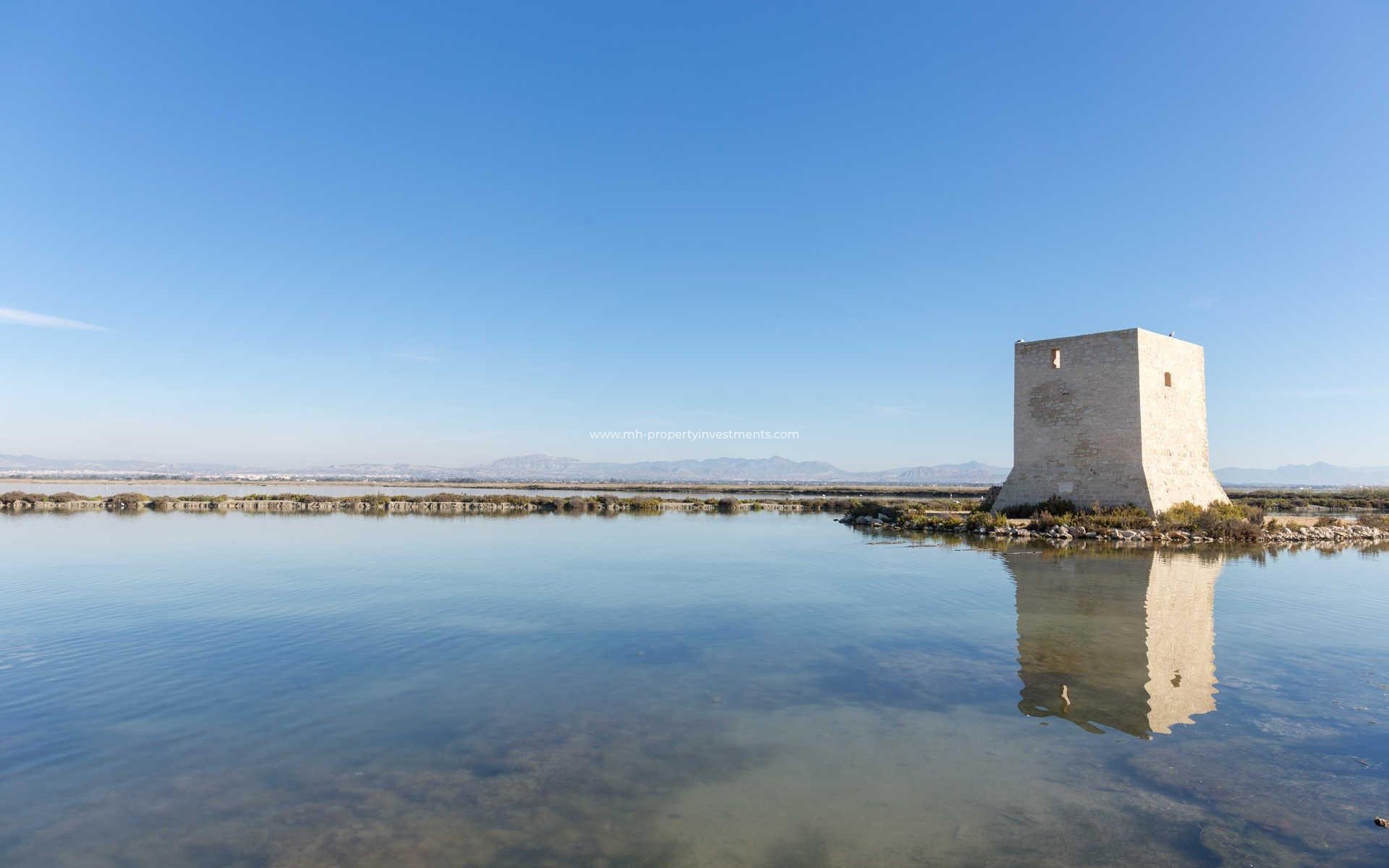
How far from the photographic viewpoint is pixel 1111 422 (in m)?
19.8

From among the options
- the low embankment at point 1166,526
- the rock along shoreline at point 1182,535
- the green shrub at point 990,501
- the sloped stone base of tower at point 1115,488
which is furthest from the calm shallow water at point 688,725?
the green shrub at point 990,501

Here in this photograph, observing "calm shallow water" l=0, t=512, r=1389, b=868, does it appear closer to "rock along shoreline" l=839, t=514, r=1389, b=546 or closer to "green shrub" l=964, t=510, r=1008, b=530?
"rock along shoreline" l=839, t=514, r=1389, b=546

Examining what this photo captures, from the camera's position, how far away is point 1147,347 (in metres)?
19.6

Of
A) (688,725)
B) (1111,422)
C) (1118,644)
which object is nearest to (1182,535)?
(1111,422)

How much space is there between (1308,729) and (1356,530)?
20.9m

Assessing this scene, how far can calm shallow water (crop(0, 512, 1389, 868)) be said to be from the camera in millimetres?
3566

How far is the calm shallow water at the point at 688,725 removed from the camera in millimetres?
3566

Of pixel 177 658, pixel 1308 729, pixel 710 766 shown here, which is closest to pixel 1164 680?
pixel 1308 729

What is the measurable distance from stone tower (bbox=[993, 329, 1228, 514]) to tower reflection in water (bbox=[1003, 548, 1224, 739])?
268 inches

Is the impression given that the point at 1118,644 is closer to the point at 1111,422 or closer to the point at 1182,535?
the point at 1182,535

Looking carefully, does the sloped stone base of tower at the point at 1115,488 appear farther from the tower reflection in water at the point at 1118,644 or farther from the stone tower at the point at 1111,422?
the tower reflection in water at the point at 1118,644

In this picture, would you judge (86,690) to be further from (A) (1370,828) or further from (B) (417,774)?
(A) (1370,828)

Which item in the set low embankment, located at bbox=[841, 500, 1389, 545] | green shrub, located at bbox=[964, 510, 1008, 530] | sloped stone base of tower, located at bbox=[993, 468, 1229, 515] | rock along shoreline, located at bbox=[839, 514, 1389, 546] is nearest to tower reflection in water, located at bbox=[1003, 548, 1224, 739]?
rock along shoreline, located at bbox=[839, 514, 1389, 546]

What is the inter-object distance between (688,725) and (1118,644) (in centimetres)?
518
